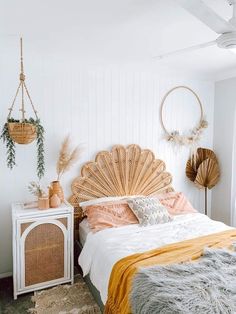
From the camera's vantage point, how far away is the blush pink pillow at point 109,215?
2486 mm

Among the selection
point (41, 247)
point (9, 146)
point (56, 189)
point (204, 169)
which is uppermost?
point (9, 146)

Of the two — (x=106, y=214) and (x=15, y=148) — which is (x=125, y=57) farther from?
(x=106, y=214)

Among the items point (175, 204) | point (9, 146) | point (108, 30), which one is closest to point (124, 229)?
point (175, 204)

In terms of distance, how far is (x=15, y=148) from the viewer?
2.62 meters

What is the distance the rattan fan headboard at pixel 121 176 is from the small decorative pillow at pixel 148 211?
1.29 ft

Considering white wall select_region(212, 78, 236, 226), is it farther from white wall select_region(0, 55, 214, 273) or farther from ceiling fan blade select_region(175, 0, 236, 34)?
ceiling fan blade select_region(175, 0, 236, 34)

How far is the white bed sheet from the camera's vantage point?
2.56m

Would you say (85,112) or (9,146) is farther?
(85,112)

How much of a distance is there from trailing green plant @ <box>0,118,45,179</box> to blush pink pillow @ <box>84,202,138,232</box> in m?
0.68

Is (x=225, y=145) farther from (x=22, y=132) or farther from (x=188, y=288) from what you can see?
(x=22, y=132)

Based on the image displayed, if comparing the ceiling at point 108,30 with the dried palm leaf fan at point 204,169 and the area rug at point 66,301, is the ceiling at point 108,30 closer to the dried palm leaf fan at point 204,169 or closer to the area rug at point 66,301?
the dried palm leaf fan at point 204,169

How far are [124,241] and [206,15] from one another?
1.77m

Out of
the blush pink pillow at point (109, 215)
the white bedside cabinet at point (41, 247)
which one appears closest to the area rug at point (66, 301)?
the white bedside cabinet at point (41, 247)

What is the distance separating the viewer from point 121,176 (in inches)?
122
